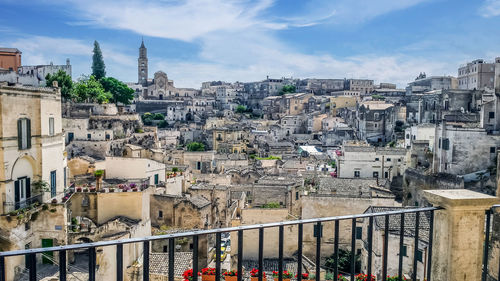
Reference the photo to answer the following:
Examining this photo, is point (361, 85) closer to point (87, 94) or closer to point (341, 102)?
point (341, 102)

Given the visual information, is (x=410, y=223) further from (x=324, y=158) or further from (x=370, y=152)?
(x=324, y=158)

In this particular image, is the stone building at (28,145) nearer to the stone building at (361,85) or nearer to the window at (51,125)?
the window at (51,125)

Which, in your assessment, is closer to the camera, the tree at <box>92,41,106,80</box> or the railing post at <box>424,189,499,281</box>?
the railing post at <box>424,189,499,281</box>

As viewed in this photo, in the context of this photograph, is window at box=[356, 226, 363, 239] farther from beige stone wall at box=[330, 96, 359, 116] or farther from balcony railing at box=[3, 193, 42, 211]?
beige stone wall at box=[330, 96, 359, 116]

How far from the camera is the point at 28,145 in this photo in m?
15.3

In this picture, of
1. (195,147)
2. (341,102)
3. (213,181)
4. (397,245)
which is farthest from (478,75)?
(397,245)

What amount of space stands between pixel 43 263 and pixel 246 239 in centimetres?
786

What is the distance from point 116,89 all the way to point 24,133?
159ft

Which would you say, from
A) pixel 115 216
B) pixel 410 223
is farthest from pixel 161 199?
pixel 410 223

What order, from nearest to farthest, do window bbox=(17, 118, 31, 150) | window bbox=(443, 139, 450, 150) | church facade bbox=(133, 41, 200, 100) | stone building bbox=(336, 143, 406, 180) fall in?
window bbox=(17, 118, 31, 150), window bbox=(443, 139, 450, 150), stone building bbox=(336, 143, 406, 180), church facade bbox=(133, 41, 200, 100)

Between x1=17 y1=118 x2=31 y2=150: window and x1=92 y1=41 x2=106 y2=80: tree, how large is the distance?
190 feet

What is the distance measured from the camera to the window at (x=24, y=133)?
48.8ft

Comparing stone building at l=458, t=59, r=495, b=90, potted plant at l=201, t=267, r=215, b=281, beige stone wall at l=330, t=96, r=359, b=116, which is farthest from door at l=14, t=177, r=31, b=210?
beige stone wall at l=330, t=96, r=359, b=116

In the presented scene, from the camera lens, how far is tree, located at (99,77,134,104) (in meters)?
61.1
